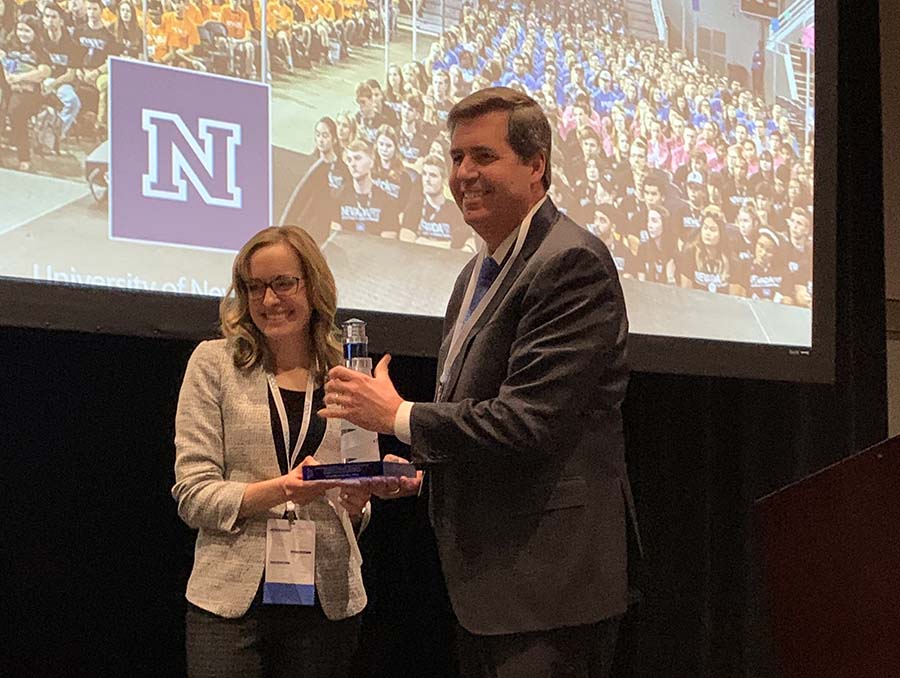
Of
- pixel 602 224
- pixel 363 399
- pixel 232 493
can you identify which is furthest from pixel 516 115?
pixel 602 224

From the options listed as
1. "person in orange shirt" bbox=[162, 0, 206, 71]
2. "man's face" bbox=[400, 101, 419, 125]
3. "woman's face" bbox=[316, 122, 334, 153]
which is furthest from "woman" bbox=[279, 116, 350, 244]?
"person in orange shirt" bbox=[162, 0, 206, 71]

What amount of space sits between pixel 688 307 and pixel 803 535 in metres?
1.57

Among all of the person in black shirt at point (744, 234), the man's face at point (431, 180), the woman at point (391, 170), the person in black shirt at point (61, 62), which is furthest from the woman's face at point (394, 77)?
the person in black shirt at point (744, 234)

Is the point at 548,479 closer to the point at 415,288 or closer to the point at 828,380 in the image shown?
the point at 415,288

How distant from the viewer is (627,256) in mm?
3229

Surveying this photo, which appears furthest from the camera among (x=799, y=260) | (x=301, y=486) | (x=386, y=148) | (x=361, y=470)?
(x=799, y=260)

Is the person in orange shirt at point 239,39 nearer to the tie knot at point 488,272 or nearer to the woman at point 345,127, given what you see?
the woman at point 345,127

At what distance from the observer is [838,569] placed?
5.54 ft

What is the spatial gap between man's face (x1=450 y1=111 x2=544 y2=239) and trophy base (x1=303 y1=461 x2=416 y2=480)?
16.5 inches

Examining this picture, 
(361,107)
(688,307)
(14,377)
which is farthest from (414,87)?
(14,377)

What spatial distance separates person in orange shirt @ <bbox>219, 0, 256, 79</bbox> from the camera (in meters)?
2.66

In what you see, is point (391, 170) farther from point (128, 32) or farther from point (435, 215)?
point (128, 32)

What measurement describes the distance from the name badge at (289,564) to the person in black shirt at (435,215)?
1071 millimetres

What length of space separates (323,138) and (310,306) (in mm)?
757
